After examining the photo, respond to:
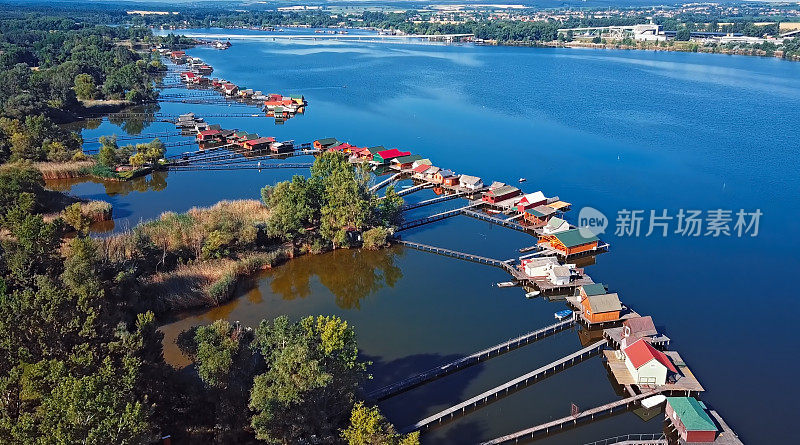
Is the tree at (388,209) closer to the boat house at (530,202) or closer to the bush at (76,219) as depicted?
the boat house at (530,202)

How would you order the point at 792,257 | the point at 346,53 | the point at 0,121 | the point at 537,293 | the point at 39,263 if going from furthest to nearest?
the point at 346,53 < the point at 0,121 < the point at 792,257 < the point at 537,293 < the point at 39,263

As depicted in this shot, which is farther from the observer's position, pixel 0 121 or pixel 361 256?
pixel 0 121

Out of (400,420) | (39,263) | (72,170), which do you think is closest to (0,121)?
(72,170)

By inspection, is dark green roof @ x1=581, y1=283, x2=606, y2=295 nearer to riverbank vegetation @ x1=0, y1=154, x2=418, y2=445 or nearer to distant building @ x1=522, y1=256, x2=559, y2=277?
distant building @ x1=522, y1=256, x2=559, y2=277

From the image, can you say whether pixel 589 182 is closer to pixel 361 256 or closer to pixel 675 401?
pixel 361 256

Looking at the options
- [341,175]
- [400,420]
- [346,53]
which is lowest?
[400,420]

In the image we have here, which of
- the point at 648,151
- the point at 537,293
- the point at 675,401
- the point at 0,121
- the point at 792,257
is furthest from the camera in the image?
the point at 648,151

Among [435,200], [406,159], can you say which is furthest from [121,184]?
[435,200]

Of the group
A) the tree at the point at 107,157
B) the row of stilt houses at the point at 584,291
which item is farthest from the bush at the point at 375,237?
the tree at the point at 107,157
